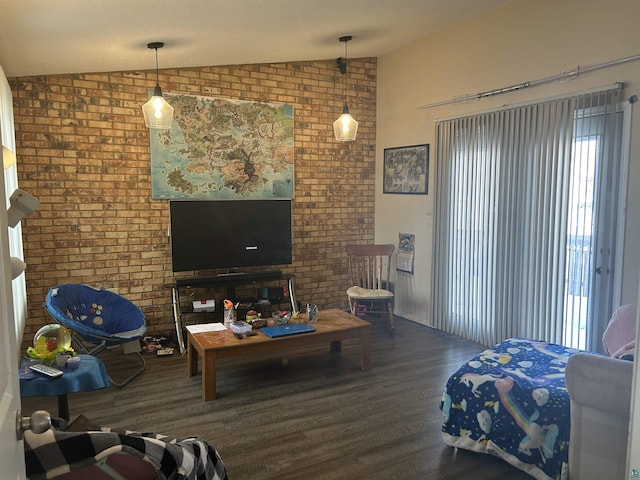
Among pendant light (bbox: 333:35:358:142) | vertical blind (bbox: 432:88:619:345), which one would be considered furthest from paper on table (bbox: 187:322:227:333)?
vertical blind (bbox: 432:88:619:345)

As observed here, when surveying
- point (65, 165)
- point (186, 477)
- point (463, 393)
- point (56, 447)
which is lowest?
point (463, 393)

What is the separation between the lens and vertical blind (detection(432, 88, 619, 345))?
152 inches

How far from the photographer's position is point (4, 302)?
1.19 meters

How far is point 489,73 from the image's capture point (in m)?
4.59

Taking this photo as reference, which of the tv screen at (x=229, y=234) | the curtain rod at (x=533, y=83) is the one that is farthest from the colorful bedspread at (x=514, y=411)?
the tv screen at (x=229, y=234)

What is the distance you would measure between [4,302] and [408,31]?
4.72m

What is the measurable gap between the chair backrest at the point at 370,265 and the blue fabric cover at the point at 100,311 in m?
2.48

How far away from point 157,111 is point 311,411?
104 inches

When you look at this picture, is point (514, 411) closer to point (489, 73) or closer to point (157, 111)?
point (489, 73)

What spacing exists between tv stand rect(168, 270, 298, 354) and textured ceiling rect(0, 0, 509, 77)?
212cm

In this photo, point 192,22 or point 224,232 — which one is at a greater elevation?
point 192,22

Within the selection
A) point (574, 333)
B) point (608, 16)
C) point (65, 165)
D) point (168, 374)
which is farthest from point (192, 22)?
point (574, 333)

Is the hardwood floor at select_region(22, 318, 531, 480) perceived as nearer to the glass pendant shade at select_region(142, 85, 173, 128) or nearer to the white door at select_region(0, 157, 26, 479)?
the white door at select_region(0, 157, 26, 479)

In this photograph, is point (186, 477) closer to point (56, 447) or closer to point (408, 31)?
point (56, 447)
